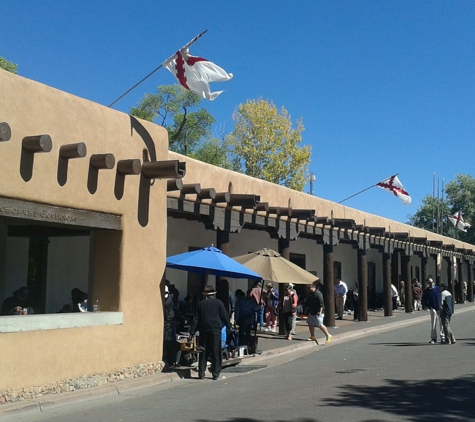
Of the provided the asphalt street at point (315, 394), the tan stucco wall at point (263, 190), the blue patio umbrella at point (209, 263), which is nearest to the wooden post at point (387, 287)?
the tan stucco wall at point (263, 190)

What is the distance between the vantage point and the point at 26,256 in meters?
14.6

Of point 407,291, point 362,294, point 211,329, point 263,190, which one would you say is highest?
point 263,190

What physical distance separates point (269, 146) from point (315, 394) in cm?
4026

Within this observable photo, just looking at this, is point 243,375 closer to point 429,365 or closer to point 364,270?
point 429,365

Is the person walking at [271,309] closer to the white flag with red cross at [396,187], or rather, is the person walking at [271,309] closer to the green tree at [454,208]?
the white flag with red cross at [396,187]

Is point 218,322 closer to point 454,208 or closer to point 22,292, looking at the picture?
point 22,292

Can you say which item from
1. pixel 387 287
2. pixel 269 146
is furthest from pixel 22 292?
pixel 269 146

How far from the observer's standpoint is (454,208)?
75.4 meters

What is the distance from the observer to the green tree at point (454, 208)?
7325cm

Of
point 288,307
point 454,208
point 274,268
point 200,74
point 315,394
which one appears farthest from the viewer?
point 454,208

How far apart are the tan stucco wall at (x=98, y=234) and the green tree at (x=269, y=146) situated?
1439 inches

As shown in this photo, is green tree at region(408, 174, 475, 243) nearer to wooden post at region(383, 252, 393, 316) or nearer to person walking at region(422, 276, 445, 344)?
wooden post at region(383, 252, 393, 316)

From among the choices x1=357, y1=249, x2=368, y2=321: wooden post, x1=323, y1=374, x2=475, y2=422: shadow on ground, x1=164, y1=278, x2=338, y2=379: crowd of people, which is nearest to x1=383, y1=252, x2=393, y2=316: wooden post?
x1=357, y1=249, x2=368, y2=321: wooden post

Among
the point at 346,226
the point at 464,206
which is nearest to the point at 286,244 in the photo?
the point at 346,226
